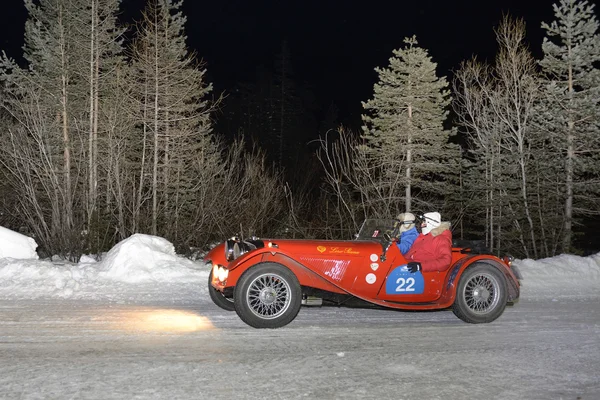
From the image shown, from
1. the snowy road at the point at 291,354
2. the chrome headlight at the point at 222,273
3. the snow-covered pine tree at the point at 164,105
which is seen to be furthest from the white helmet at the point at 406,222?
the snow-covered pine tree at the point at 164,105

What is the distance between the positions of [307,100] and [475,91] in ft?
161

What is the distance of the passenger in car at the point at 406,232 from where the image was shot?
290 inches

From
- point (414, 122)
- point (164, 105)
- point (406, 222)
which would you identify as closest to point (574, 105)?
point (414, 122)

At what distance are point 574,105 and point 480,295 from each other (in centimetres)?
1732

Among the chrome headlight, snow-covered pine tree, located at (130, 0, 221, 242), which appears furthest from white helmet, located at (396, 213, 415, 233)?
snow-covered pine tree, located at (130, 0, 221, 242)

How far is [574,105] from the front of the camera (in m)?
21.6

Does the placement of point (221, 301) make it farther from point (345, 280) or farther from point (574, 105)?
point (574, 105)

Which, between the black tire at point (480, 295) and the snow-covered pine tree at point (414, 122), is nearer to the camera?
the black tire at point (480, 295)

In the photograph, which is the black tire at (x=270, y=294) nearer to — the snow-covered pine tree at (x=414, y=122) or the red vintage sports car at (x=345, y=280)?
the red vintage sports car at (x=345, y=280)

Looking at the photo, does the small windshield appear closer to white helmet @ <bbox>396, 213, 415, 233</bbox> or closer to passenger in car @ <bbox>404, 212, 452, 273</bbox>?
white helmet @ <bbox>396, 213, 415, 233</bbox>

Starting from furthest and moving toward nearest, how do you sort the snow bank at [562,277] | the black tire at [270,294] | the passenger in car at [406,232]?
1. the snow bank at [562,277]
2. the passenger in car at [406,232]
3. the black tire at [270,294]

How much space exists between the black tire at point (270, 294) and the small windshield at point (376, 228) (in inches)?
67.5

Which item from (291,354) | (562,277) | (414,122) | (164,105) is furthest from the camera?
(414,122)

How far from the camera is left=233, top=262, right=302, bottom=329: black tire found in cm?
664
